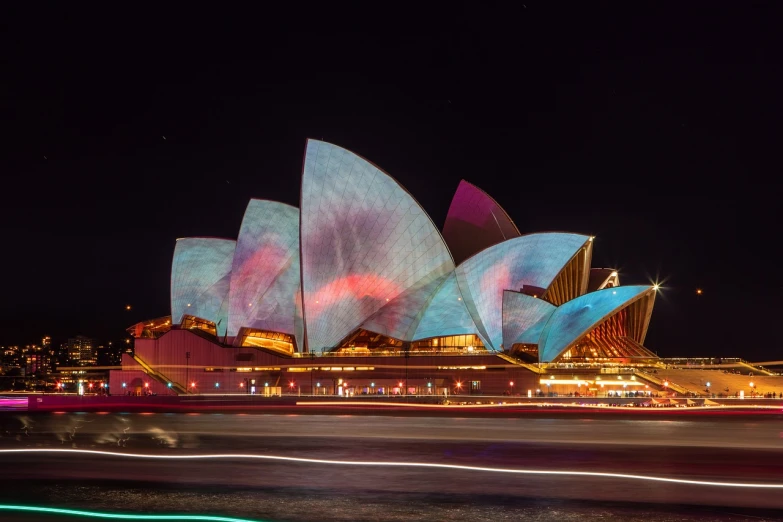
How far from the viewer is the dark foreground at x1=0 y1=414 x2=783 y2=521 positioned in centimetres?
1063

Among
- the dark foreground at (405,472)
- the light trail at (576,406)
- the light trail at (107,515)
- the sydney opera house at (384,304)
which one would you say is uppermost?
the sydney opera house at (384,304)

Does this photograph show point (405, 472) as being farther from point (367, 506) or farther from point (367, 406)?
point (367, 406)

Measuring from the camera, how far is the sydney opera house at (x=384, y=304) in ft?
170

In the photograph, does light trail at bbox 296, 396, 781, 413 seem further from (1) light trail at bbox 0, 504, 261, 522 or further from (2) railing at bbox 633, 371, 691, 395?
(1) light trail at bbox 0, 504, 261, 522

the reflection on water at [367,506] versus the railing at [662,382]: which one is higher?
the reflection on water at [367,506]

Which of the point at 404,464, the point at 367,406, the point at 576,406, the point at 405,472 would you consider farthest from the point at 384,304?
the point at 405,472

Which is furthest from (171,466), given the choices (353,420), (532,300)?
(532,300)

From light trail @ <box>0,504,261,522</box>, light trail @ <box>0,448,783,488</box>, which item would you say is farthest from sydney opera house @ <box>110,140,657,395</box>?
light trail @ <box>0,504,261,522</box>

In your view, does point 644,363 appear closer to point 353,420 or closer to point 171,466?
point 353,420

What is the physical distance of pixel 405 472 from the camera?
45.5 feet

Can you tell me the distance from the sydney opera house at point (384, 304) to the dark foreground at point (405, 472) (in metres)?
27.8

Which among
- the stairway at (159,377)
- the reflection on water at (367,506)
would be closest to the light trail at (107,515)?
the reflection on water at (367,506)

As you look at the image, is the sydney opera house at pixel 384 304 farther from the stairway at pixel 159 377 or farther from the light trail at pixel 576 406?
the light trail at pixel 576 406

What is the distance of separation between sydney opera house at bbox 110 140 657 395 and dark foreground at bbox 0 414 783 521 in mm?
27834
